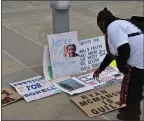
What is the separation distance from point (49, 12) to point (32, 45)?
262 cm

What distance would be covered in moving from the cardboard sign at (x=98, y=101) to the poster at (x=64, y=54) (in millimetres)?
632

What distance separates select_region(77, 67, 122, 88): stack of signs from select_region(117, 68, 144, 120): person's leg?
73 cm

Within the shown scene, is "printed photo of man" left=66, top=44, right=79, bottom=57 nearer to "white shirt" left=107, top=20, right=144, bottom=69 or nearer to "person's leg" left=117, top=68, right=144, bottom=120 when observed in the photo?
"person's leg" left=117, top=68, right=144, bottom=120

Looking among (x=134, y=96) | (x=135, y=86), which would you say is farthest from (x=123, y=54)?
(x=134, y=96)

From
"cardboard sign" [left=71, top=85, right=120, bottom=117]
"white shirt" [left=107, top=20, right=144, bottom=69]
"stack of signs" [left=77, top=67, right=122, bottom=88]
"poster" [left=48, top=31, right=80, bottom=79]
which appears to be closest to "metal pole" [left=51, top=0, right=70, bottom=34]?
"poster" [left=48, top=31, right=80, bottom=79]

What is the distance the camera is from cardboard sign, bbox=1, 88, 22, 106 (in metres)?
3.74

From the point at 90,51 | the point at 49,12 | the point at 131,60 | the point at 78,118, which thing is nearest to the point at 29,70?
the point at 90,51

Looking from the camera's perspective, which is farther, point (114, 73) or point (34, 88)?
point (114, 73)

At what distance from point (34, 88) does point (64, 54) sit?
0.72 m

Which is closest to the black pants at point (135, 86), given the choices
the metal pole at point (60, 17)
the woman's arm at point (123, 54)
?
the woman's arm at point (123, 54)

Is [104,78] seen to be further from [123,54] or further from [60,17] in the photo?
[123,54]

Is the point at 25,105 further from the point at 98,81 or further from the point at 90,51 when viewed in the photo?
the point at 90,51

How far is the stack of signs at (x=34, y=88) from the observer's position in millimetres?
3873

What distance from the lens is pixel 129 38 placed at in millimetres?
3082
